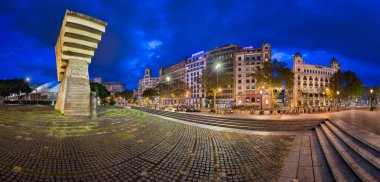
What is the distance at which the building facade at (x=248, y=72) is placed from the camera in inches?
2512

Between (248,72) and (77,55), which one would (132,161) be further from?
(248,72)

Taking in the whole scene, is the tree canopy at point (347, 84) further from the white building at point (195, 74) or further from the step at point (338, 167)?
the step at point (338, 167)

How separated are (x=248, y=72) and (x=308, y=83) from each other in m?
33.0

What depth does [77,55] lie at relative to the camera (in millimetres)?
19719

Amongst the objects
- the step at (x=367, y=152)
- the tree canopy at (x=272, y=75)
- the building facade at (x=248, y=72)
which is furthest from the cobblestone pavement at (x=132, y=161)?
the building facade at (x=248, y=72)

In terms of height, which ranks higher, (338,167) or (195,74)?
(195,74)

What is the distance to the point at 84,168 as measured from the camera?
195 inches

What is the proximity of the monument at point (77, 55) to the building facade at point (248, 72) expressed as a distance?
57.5 m

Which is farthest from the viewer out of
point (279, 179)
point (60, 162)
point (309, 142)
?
point (309, 142)

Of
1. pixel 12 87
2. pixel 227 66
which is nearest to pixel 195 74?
pixel 227 66

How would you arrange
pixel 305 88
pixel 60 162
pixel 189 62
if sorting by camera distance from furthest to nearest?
pixel 189 62
pixel 305 88
pixel 60 162

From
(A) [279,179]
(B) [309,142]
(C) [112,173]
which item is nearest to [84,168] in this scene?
(C) [112,173]

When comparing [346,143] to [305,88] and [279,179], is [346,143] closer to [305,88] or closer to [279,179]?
[279,179]

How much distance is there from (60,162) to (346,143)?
11.4 meters
